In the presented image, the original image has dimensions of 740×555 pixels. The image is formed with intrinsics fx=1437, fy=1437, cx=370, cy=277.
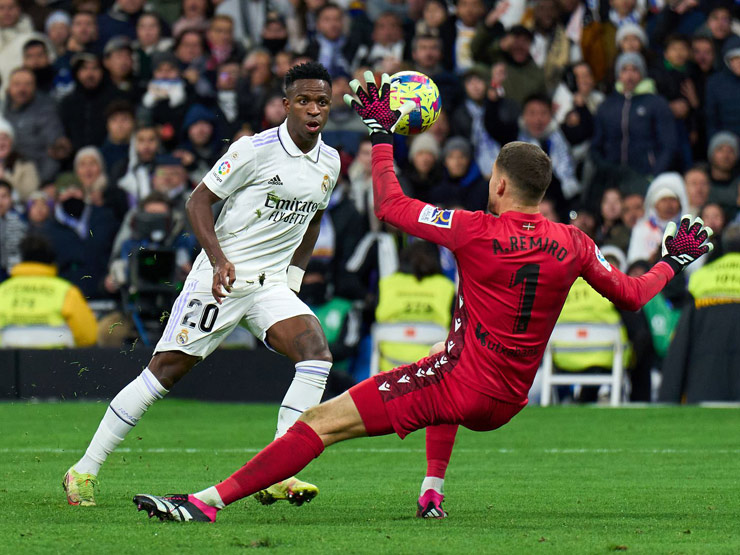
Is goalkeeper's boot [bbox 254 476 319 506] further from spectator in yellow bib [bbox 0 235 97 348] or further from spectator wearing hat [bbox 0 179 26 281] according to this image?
spectator wearing hat [bbox 0 179 26 281]

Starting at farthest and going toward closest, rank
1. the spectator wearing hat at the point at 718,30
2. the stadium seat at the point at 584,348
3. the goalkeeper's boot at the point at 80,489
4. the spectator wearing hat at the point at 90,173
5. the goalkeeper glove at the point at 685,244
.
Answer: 1. the spectator wearing hat at the point at 718,30
2. the spectator wearing hat at the point at 90,173
3. the stadium seat at the point at 584,348
4. the goalkeeper's boot at the point at 80,489
5. the goalkeeper glove at the point at 685,244

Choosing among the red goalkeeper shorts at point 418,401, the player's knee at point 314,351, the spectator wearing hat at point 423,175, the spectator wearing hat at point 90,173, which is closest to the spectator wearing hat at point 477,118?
the spectator wearing hat at point 423,175

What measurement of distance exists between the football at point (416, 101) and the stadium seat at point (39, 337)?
734 centimetres

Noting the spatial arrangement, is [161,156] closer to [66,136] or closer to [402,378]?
[66,136]

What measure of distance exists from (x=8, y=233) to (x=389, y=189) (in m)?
10.5

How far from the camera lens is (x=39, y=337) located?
14742 mm

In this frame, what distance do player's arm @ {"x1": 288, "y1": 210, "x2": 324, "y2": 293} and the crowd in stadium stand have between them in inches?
218

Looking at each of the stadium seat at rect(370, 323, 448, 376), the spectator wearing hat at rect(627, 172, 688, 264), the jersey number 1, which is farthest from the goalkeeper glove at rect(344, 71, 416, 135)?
the spectator wearing hat at rect(627, 172, 688, 264)

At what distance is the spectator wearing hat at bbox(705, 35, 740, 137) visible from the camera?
17109 millimetres

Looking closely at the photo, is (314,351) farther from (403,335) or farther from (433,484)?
(403,335)

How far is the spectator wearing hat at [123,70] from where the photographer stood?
60.3 feet

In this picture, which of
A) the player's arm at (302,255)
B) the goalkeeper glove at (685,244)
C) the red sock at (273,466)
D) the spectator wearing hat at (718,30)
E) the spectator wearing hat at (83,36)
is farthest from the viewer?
the spectator wearing hat at (83,36)

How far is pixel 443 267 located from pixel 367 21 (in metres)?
4.59

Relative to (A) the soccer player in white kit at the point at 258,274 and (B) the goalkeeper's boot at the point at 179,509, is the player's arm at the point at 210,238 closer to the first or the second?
(A) the soccer player in white kit at the point at 258,274
